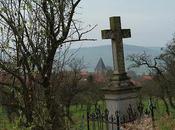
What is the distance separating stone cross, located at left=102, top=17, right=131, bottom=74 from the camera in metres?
11.7

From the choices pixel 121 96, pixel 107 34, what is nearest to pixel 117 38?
pixel 107 34

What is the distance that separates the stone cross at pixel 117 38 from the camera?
1173cm

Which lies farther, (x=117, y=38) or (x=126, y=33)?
(x=126, y=33)

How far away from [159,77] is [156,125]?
25670mm

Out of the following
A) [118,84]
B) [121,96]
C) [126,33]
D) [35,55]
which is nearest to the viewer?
[35,55]

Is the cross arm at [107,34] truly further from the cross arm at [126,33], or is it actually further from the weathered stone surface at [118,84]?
the cross arm at [126,33]

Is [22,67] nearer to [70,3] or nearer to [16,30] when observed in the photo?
[16,30]

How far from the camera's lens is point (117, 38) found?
12.0m

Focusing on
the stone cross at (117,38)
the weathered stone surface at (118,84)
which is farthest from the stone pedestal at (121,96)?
the stone cross at (117,38)

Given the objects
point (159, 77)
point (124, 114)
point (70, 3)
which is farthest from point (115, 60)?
point (159, 77)

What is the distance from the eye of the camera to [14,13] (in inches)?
280

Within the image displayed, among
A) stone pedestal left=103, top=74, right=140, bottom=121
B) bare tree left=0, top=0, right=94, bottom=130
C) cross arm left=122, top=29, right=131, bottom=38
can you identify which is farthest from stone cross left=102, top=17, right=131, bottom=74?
bare tree left=0, top=0, right=94, bottom=130

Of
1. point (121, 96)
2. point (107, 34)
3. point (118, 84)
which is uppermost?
point (107, 34)

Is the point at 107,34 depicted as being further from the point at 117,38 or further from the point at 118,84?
the point at 118,84
